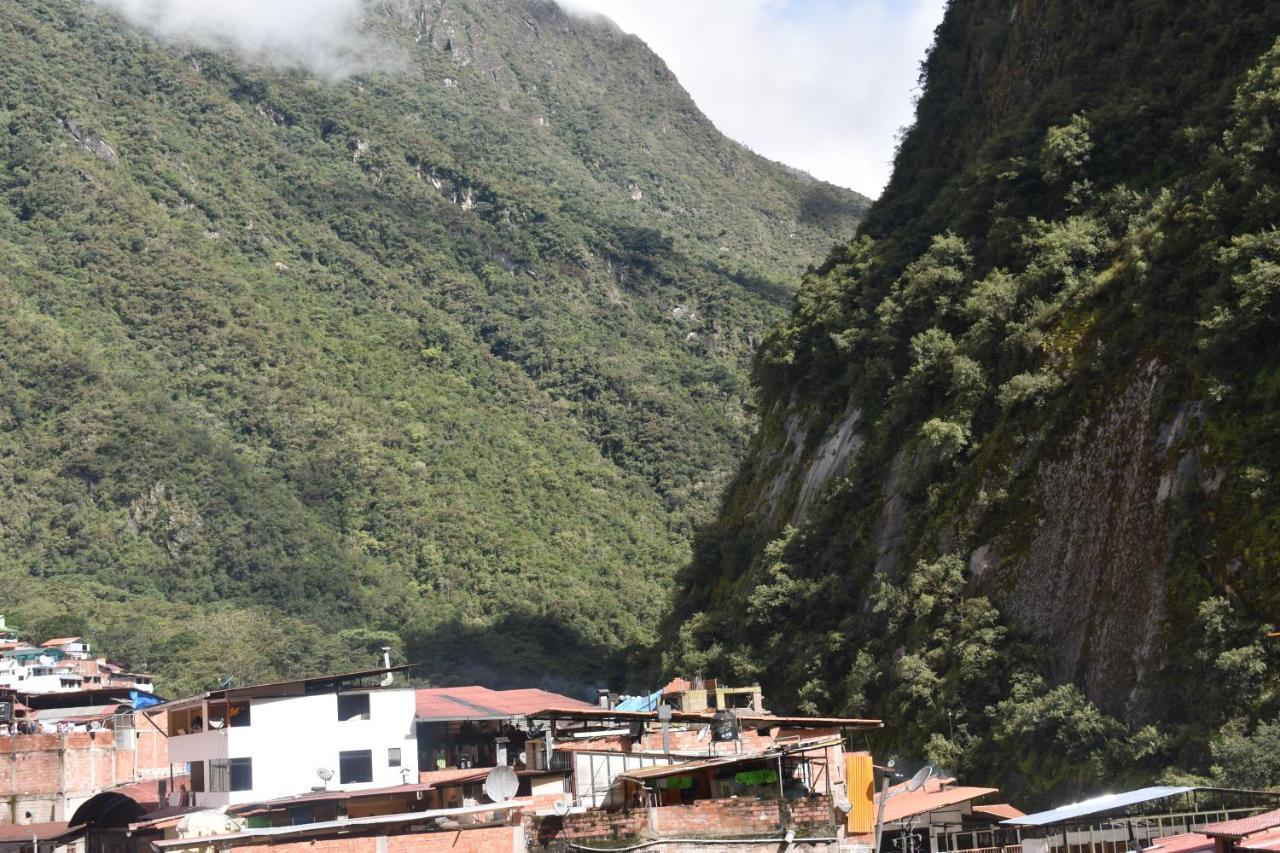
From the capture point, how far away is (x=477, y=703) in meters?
46.8

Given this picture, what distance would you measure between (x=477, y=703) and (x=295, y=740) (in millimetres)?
10147

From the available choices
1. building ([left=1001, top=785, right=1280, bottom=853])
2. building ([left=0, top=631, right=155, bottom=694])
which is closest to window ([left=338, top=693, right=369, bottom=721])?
building ([left=1001, top=785, right=1280, bottom=853])

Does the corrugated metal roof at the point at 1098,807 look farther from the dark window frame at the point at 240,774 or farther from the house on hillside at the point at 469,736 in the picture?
the dark window frame at the point at 240,774

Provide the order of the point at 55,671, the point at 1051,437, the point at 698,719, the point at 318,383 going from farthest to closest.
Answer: the point at 318,383 < the point at 55,671 < the point at 1051,437 < the point at 698,719

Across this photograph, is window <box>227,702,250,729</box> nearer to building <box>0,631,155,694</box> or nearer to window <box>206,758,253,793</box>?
window <box>206,758,253,793</box>

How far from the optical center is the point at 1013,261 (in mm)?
56031

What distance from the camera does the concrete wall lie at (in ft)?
120

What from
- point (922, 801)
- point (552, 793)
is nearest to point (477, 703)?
point (922, 801)

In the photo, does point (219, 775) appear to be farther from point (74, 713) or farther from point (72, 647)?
point (72, 647)

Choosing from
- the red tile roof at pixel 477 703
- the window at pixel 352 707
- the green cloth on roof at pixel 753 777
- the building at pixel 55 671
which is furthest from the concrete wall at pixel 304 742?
the building at pixel 55 671

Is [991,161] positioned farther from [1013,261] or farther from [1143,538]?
[1143,538]

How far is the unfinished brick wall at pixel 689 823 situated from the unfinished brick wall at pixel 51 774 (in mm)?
23557

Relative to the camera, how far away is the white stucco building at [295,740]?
3653 cm

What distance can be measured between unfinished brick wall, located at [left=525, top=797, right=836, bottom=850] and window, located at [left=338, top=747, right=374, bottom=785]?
13581 millimetres
